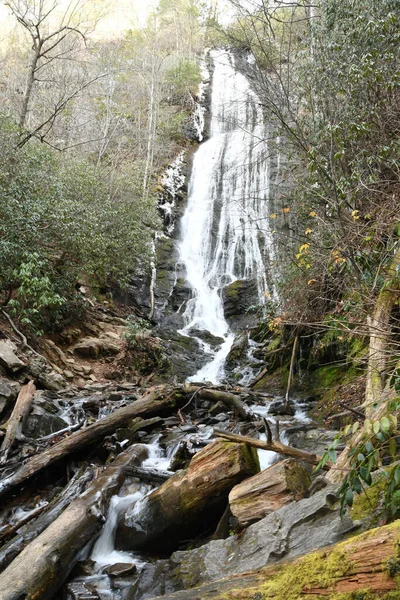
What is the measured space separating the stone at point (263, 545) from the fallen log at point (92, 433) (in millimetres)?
2096

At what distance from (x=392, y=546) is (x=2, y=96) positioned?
24.9 meters

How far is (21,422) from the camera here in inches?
249

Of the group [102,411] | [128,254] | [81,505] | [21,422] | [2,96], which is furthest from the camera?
[2,96]

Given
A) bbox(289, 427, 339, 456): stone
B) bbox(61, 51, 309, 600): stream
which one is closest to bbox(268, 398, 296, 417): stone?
bbox(61, 51, 309, 600): stream

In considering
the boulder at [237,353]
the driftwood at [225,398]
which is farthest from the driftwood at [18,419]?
the boulder at [237,353]

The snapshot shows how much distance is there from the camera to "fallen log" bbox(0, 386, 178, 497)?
16.0 feet

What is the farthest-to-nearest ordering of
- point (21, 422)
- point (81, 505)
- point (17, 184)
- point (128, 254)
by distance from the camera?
point (128, 254) → point (17, 184) → point (21, 422) → point (81, 505)

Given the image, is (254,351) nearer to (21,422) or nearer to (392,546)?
(21,422)

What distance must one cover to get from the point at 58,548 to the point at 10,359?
17.9ft

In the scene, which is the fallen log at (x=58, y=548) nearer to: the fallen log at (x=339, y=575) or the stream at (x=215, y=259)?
the stream at (x=215, y=259)

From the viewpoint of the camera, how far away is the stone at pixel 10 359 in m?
7.99

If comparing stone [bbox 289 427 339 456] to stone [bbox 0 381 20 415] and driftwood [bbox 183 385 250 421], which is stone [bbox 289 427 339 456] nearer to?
driftwood [bbox 183 385 250 421]

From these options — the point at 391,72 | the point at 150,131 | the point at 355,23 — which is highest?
the point at 150,131

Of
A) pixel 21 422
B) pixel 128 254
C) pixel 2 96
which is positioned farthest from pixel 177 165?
pixel 21 422
